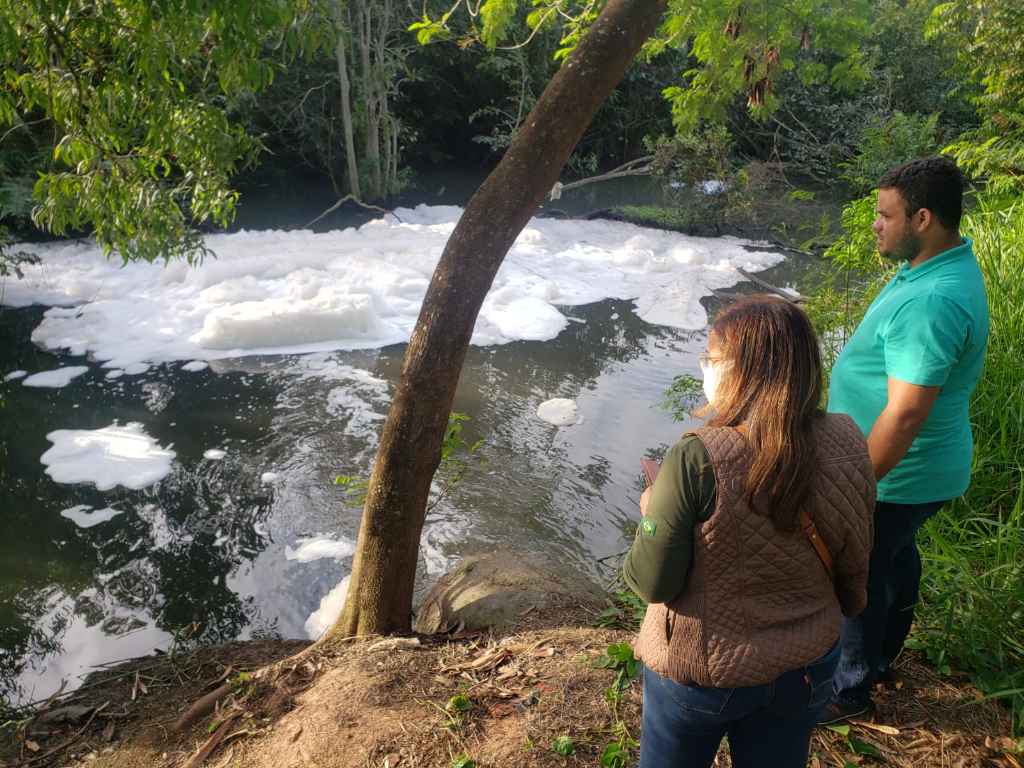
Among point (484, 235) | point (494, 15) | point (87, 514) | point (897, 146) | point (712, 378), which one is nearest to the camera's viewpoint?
point (712, 378)

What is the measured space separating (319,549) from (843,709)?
3.14 meters

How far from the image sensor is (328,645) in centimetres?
286

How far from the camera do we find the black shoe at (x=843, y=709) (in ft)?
7.17

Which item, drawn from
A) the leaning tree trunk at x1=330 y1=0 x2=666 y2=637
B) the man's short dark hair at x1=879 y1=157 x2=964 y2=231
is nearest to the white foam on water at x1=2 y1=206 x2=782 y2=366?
the leaning tree trunk at x1=330 y1=0 x2=666 y2=637

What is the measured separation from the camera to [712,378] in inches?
52.8

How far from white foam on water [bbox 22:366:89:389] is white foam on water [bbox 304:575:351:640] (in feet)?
12.7

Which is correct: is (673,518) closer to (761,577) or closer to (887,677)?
(761,577)

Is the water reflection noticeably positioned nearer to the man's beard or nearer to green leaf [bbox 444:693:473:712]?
green leaf [bbox 444:693:473:712]

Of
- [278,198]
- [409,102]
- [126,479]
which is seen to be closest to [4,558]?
[126,479]

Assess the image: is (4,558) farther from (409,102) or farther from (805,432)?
(409,102)

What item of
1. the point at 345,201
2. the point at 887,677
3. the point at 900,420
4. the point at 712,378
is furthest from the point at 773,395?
the point at 345,201

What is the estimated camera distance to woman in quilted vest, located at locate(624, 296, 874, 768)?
1217 mm

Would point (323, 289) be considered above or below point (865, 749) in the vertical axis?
above

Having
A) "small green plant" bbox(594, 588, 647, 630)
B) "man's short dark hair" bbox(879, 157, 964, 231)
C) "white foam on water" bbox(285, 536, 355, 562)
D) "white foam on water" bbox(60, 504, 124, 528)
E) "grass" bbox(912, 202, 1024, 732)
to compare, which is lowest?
"white foam on water" bbox(285, 536, 355, 562)
